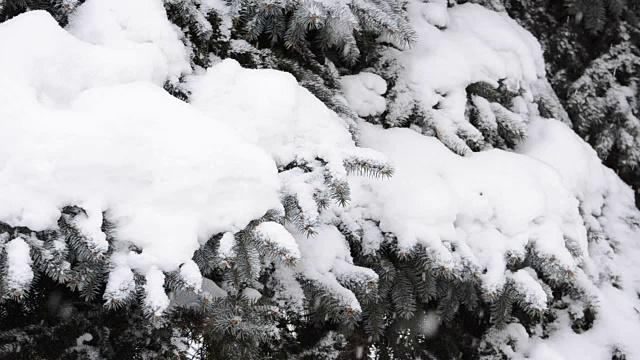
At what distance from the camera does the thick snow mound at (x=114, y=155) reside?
1.33 metres

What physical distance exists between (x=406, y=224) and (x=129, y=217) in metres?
0.95

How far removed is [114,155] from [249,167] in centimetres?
35

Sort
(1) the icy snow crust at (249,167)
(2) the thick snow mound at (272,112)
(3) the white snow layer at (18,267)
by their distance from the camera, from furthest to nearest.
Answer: (2) the thick snow mound at (272,112), (1) the icy snow crust at (249,167), (3) the white snow layer at (18,267)

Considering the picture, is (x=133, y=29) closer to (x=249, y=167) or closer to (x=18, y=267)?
(x=249, y=167)

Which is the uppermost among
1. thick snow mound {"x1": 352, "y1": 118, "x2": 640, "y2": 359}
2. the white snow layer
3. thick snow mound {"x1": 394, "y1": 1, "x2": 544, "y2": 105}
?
thick snow mound {"x1": 394, "y1": 1, "x2": 544, "y2": 105}

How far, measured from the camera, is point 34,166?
1312 mm

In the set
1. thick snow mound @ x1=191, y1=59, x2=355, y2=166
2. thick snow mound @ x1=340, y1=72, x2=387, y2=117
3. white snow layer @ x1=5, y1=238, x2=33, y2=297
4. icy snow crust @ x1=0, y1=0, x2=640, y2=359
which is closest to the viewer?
white snow layer @ x1=5, y1=238, x2=33, y2=297

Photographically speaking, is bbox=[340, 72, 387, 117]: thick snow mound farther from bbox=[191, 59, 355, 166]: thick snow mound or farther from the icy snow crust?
bbox=[191, 59, 355, 166]: thick snow mound

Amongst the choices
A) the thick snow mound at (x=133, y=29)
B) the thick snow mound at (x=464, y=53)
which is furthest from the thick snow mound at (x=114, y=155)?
the thick snow mound at (x=464, y=53)

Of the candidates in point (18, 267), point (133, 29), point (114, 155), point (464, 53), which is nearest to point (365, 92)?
point (464, 53)

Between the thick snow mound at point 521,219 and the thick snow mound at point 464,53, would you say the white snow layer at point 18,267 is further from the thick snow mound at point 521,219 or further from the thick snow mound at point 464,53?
the thick snow mound at point 464,53

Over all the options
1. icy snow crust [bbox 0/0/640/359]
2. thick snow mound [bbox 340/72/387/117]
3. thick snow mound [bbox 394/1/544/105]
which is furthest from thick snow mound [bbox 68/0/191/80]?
thick snow mound [bbox 394/1/544/105]

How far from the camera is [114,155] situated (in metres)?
1.40

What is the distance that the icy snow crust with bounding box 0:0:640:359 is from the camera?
137 cm
